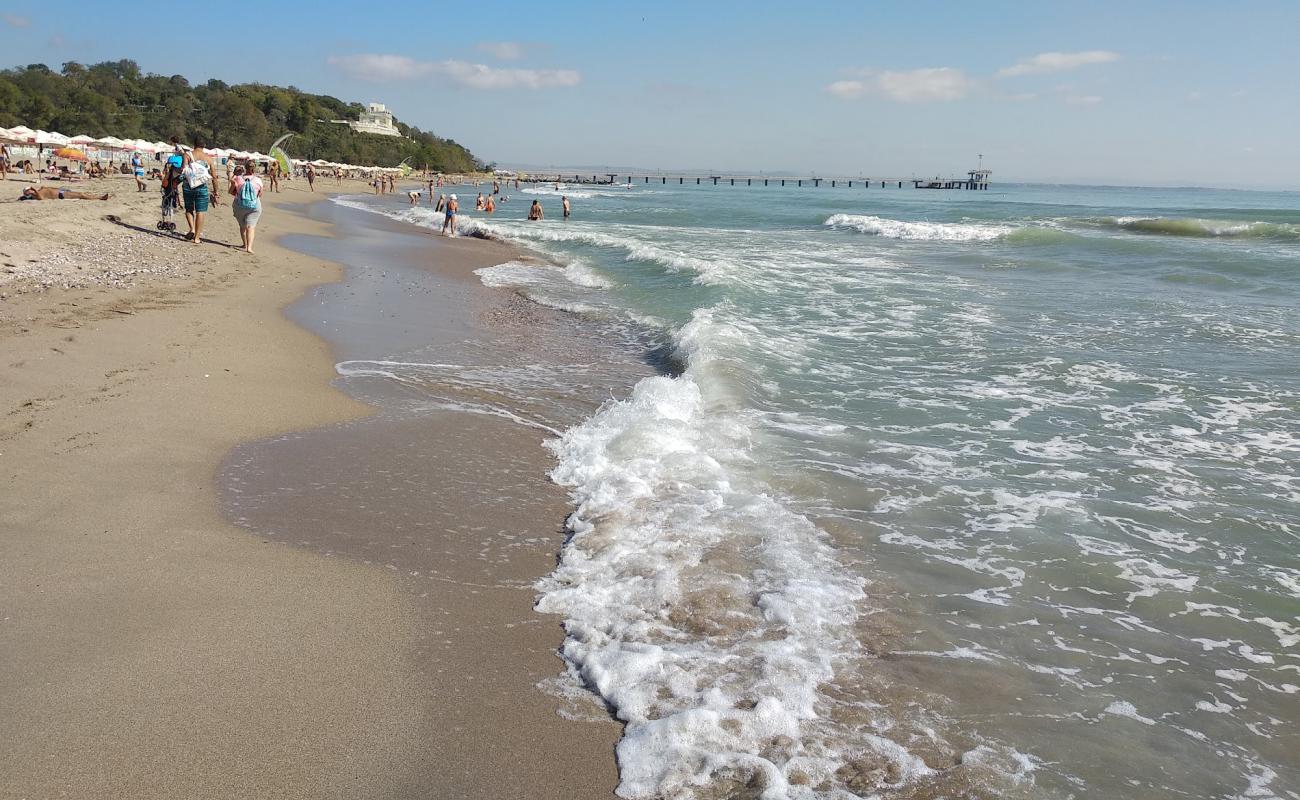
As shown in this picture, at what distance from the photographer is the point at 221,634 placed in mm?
3441

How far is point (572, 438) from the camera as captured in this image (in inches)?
257

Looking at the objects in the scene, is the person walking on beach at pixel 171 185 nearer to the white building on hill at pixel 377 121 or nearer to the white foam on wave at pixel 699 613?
the white foam on wave at pixel 699 613

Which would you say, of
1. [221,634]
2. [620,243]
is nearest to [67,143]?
[620,243]

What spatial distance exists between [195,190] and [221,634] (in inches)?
557

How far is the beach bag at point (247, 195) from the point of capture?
14.4 m

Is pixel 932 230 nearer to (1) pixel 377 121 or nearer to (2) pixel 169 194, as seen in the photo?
(2) pixel 169 194

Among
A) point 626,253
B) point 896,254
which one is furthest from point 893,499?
point 896,254

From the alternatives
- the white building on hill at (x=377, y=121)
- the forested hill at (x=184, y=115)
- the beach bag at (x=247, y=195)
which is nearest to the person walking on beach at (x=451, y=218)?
the beach bag at (x=247, y=195)

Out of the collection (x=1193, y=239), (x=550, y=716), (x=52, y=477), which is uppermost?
(x=1193, y=239)

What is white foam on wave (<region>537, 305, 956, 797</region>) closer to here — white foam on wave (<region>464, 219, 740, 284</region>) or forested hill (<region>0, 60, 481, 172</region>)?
white foam on wave (<region>464, 219, 740, 284</region>)

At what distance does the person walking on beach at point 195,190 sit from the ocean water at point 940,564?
9.22 meters

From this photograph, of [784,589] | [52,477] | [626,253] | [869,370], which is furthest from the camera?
[626,253]

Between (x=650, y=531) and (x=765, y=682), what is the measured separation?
5.26ft

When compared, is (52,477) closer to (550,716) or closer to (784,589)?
(550,716)
